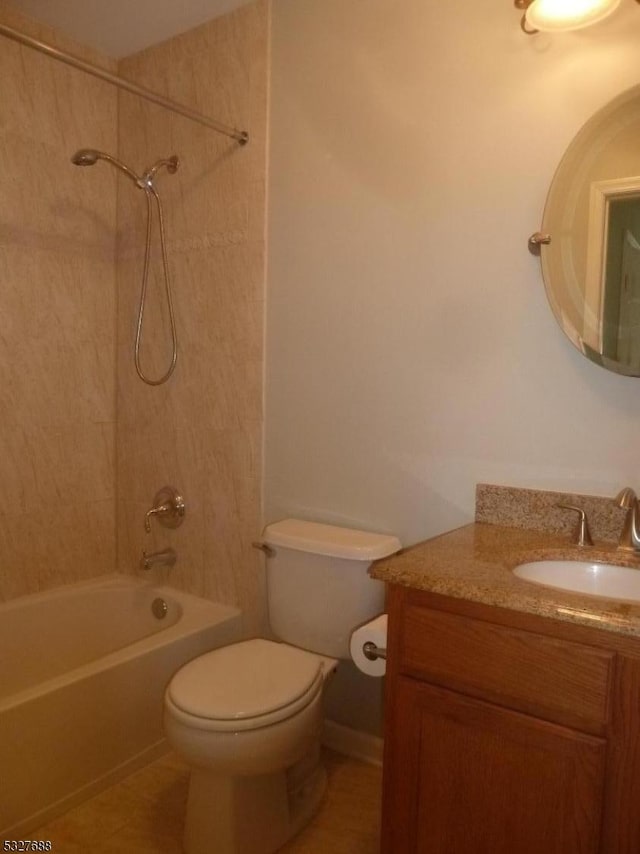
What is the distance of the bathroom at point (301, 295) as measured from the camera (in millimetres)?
1619

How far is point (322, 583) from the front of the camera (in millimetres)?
1799

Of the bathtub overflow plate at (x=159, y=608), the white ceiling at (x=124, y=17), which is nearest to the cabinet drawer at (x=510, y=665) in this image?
the bathtub overflow plate at (x=159, y=608)

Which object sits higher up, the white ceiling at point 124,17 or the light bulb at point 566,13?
the white ceiling at point 124,17

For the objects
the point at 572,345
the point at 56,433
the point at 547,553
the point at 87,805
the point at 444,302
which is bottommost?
the point at 87,805

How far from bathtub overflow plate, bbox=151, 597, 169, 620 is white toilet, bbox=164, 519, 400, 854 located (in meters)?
0.60

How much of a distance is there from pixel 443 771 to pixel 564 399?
911 millimetres

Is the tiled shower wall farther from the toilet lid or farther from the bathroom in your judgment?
the toilet lid

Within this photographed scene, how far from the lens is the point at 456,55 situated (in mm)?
1709

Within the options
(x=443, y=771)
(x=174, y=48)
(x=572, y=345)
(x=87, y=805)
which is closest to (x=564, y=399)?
(x=572, y=345)

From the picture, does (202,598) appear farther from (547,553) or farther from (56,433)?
(547,553)

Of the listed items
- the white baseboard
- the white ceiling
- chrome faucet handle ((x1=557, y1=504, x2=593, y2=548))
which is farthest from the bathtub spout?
the white ceiling

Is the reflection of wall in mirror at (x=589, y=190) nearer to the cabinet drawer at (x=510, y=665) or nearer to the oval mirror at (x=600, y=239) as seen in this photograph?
the oval mirror at (x=600, y=239)

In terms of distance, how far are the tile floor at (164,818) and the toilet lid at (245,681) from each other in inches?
17.8

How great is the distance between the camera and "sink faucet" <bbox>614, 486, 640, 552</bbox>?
1.39 metres
